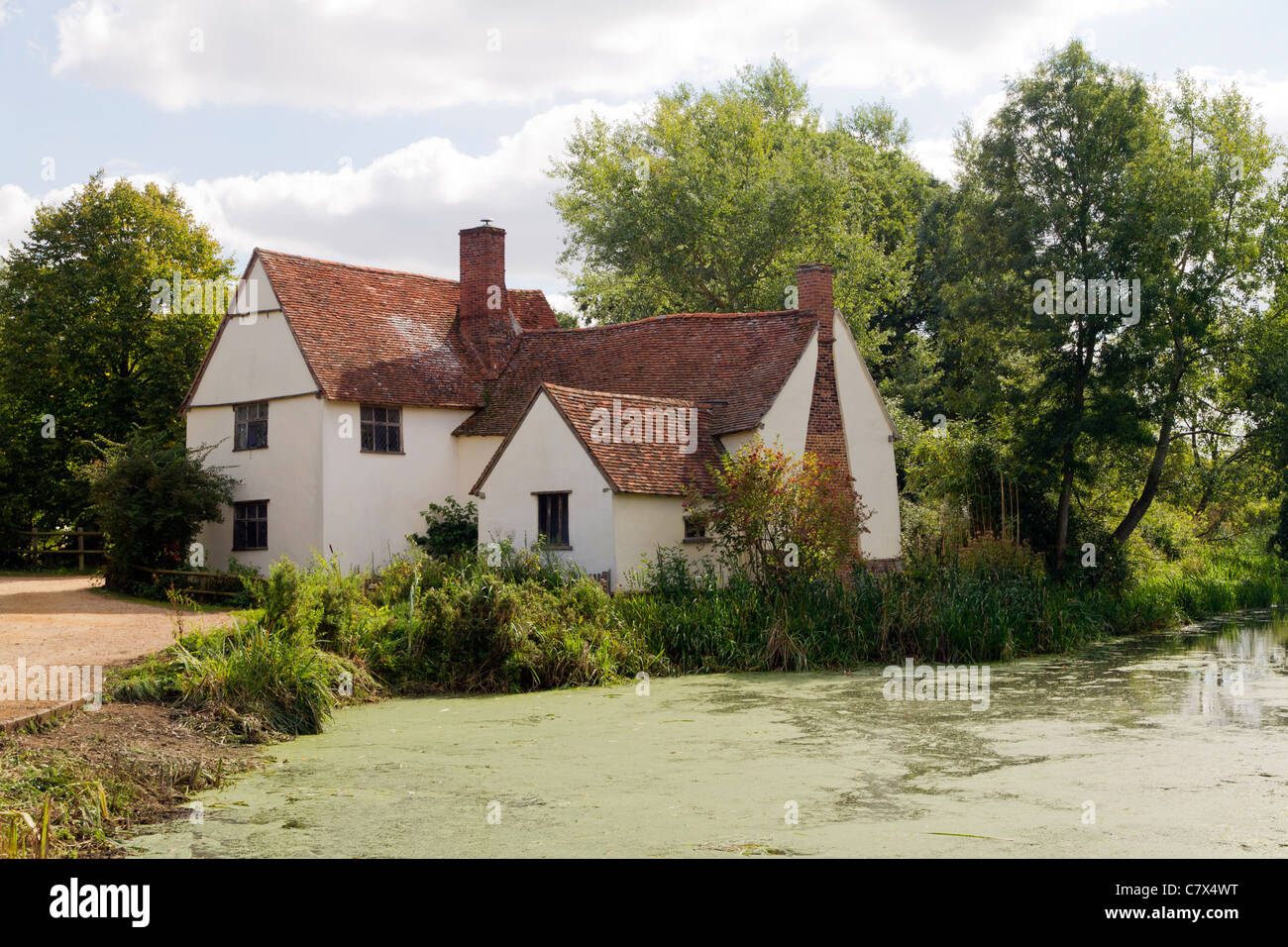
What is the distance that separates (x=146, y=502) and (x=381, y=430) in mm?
5245

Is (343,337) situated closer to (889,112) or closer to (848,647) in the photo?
(848,647)

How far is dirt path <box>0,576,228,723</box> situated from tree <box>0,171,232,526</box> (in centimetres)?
760

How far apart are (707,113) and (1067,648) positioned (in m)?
28.6

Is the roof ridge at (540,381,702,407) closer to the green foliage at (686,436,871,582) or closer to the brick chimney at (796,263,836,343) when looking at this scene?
the green foliage at (686,436,871,582)

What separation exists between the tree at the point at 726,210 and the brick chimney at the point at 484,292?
11.1 metres

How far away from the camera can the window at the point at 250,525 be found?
91.7ft

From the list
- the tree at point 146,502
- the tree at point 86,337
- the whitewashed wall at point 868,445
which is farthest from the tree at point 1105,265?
the tree at point 86,337

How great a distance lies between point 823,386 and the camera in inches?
1070

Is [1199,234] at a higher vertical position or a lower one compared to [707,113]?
lower

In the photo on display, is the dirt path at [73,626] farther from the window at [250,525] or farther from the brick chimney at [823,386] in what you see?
the brick chimney at [823,386]

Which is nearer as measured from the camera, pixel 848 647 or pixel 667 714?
pixel 667 714

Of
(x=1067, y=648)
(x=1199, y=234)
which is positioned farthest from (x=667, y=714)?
(x=1199, y=234)

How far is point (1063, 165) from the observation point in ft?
99.5

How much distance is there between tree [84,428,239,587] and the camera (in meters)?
25.4
